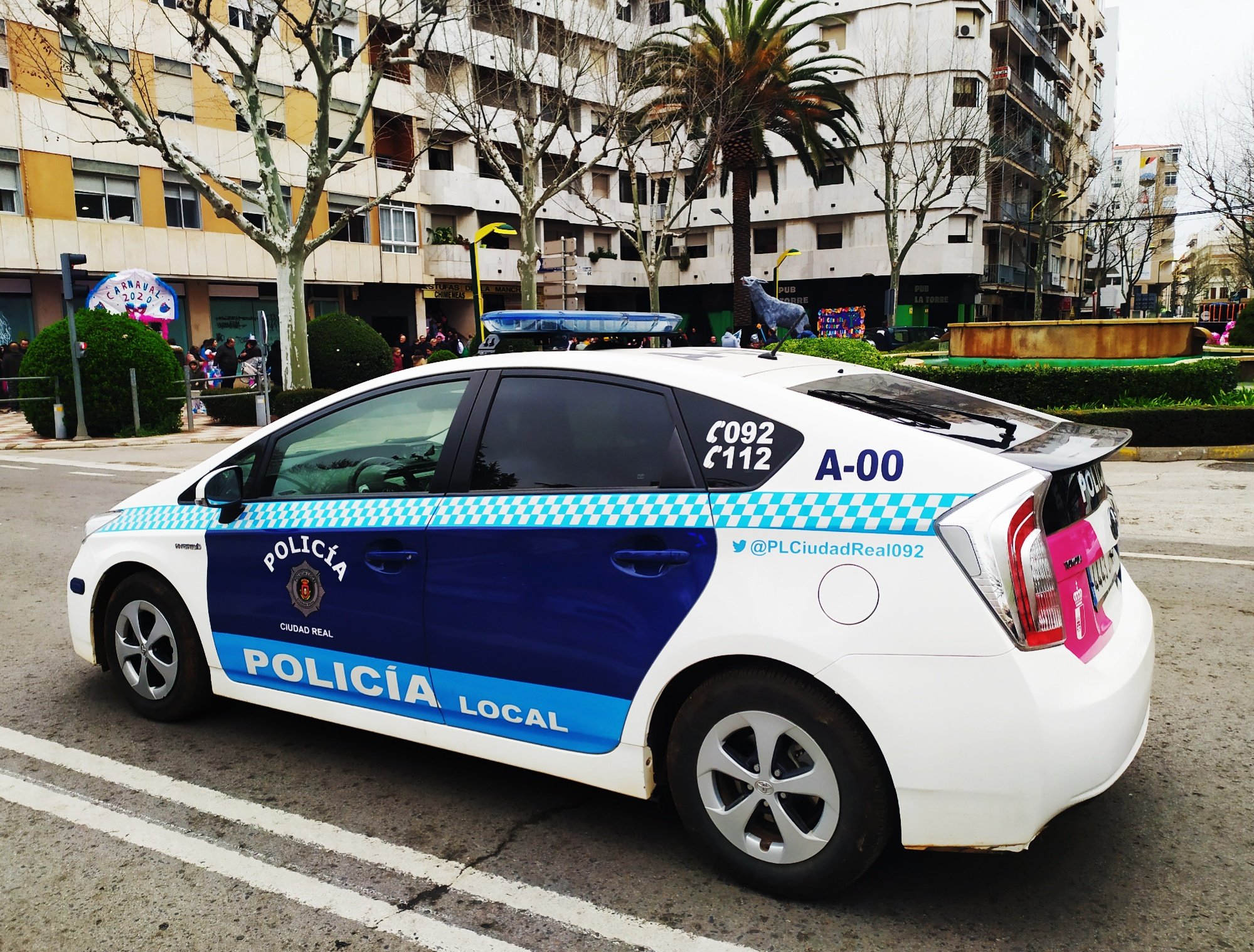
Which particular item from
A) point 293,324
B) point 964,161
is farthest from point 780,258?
point 293,324

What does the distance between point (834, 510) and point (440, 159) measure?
4226 cm

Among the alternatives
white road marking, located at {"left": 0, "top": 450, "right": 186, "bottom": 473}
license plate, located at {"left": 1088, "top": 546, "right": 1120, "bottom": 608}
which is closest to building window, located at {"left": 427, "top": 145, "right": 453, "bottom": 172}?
white road marking, located at {"left": 0, "top": 450, "right": 186, "bottom": 473}

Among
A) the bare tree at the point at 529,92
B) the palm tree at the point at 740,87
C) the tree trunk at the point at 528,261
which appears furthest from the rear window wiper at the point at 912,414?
the palm tree at the point at 740,87

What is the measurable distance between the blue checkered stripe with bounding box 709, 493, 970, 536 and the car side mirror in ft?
6.40

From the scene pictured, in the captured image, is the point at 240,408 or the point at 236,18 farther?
the point at 236,18

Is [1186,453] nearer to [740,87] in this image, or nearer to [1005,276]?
[740,87]

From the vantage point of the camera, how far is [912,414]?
3002mm

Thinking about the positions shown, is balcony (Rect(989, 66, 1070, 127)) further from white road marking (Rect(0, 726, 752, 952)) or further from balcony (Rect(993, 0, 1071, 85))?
white road marking (Rect(0, 726, 752, 952))

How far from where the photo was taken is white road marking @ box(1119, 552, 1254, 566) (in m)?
6.73

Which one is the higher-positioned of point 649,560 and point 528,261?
point 528,261

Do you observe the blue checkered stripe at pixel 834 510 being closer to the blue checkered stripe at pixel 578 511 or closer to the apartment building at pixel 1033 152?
the blue checkered stripe at pixel 578 511

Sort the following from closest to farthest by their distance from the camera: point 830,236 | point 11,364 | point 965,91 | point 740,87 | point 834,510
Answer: point 834,510 < point 11,364 < point 740,87 < point 965,91 < point 830,236

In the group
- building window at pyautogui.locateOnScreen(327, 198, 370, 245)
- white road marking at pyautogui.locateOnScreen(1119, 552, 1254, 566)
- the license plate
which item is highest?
building window at pyautogui.locateOnScreen(327, 198, 370, 245)

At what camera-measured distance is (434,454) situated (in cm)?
351
